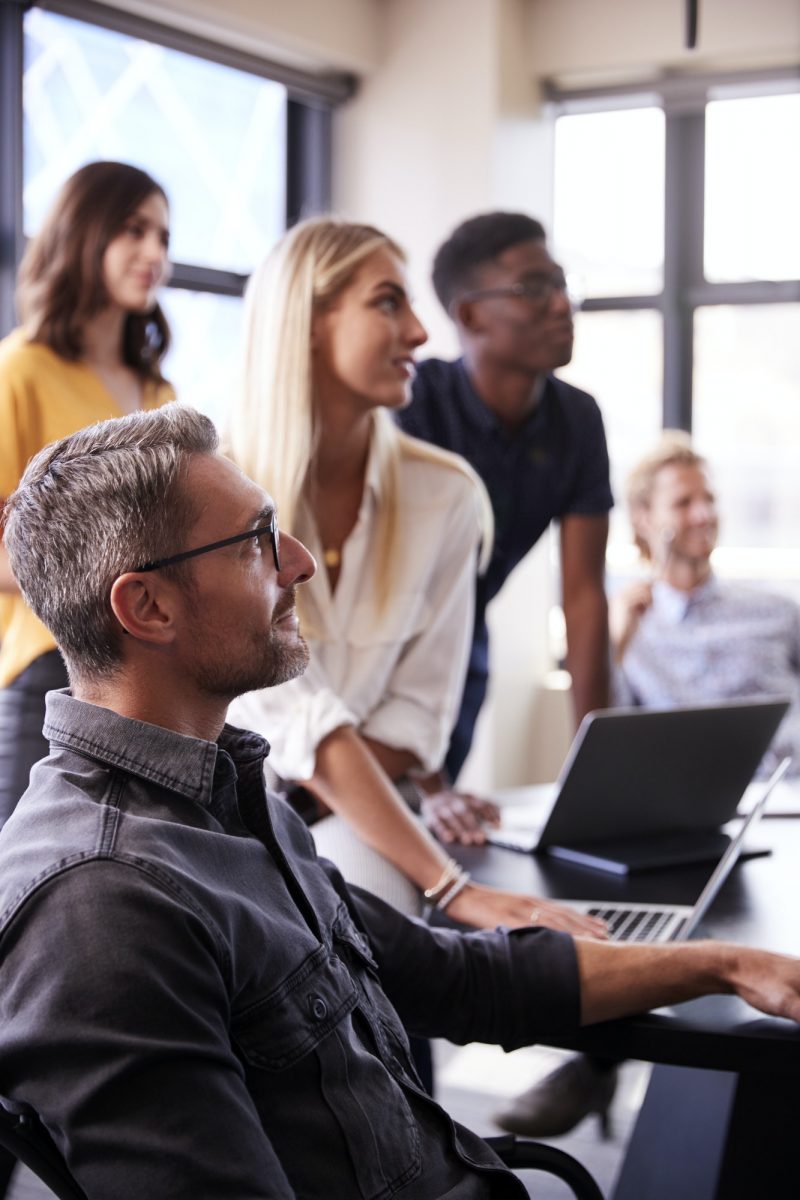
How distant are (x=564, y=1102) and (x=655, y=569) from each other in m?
1.92

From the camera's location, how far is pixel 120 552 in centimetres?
116

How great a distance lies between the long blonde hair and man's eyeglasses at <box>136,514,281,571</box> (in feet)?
2.37

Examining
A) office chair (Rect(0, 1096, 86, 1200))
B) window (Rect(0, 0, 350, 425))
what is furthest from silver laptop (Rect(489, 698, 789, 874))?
window (Rect(0, 0, 350, 425))

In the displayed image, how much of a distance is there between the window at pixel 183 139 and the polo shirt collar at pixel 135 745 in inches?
108

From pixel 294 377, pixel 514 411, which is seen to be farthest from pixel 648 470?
pixel 294 377

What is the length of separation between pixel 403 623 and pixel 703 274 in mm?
3536

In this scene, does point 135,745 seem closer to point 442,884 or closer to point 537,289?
point 442,884

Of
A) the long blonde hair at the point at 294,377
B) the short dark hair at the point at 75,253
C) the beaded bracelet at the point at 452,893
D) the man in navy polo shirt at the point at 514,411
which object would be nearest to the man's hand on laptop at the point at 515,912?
the beaded bracelet at the point at 452,893

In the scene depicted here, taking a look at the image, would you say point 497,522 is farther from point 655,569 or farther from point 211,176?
point 211,176

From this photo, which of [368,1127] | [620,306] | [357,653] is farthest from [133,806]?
[620,306]

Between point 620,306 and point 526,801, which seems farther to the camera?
point 620,306

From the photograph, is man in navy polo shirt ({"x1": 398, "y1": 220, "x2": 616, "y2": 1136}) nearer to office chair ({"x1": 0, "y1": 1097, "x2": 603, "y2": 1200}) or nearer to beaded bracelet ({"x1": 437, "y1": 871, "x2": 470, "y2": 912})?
beaded bracelet ({"x1": 437, "y1": 871, "x2": 470, "y2": 912})

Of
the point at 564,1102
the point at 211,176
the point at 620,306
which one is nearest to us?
the point at 564,1102

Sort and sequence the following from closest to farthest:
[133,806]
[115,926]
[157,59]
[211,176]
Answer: [115,926] → [133,806] → [157,59] → [211,176]
